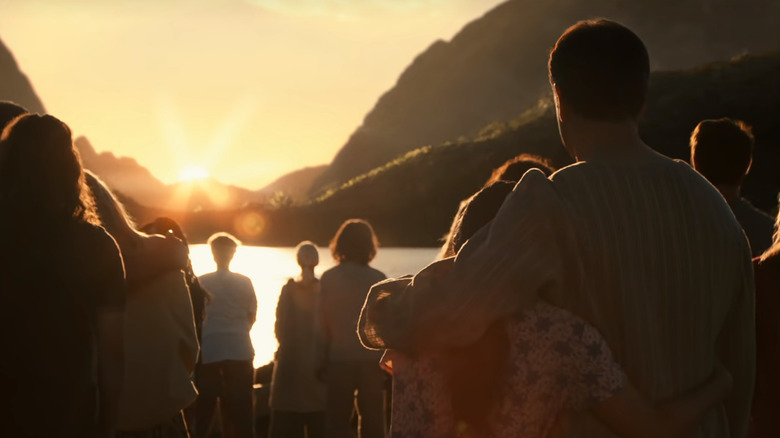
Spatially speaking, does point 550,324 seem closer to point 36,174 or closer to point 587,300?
point 587,300

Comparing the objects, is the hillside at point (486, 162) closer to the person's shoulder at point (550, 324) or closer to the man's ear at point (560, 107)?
the man's ear at point (560, 107)

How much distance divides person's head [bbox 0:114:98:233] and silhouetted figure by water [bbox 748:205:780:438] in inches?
86.9

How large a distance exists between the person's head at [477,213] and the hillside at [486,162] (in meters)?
113

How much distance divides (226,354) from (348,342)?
1.37 meters

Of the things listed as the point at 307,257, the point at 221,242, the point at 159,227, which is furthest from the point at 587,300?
the point at 221,242

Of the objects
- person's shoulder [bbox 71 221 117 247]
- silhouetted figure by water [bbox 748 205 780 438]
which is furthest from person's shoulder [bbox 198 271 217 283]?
silhouetted figure by water [bbox 748 205 780 438]

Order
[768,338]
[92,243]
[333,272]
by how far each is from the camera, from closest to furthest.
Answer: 1. [768,338]
2. [92,243]
3. [333,272]

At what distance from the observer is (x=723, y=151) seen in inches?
170

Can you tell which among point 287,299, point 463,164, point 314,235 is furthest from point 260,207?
point 287,299

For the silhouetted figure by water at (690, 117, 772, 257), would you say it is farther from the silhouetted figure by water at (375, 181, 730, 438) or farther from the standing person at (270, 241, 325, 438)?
the standing person at (270, 241, 325, 438)

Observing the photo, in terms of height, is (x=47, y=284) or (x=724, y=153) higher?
(x=724, y=153)

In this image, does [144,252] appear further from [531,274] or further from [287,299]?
[287,299]

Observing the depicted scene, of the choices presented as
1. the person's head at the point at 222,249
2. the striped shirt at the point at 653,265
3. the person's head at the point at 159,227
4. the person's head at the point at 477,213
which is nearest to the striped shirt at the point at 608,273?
the striped shirt at the point at 653,265

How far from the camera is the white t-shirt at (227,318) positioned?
932cm
